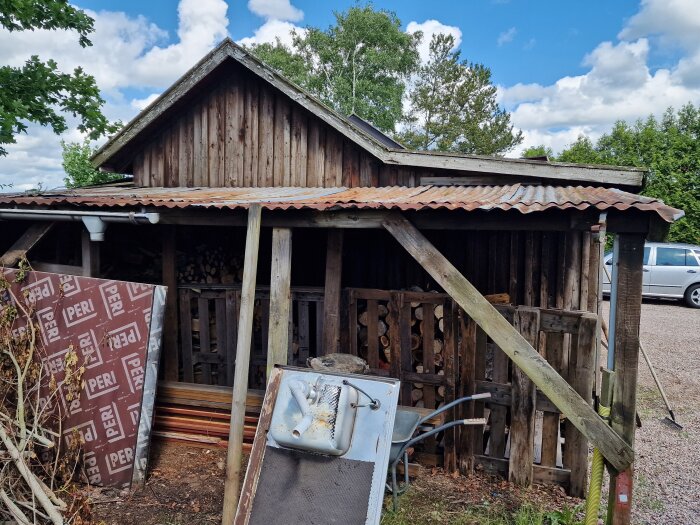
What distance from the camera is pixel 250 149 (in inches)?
277

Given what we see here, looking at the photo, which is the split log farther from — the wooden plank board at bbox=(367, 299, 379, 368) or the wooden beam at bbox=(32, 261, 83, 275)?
the wooden beam at bbox=(32, 261, 83, 275)

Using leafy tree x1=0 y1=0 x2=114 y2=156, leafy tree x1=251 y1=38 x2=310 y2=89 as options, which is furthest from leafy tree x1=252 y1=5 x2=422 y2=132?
leafy tree x1=0 y1=0 x2=114 y2=156

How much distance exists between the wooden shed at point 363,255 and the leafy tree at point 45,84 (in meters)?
4.56

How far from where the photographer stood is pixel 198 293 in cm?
571

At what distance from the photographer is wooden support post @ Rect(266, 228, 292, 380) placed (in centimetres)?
424

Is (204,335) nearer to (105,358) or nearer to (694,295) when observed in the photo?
(105,358)

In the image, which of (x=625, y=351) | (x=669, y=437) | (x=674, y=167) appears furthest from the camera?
(x=674, y=167)

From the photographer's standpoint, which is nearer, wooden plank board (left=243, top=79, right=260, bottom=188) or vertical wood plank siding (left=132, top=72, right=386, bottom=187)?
vertical wood plank siding (left=132, top=72, right=386, bottom=187)

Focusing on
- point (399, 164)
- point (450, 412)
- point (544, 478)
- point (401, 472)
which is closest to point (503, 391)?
point (450, 412)

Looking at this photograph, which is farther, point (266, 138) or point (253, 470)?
point (266, 138)

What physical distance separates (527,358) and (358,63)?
24.9m

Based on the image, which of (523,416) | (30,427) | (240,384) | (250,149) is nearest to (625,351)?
(523,416)

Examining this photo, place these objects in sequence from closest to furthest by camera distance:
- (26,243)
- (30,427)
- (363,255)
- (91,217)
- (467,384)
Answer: (30,427)
(467,384)
(91,217)
(26,243)
(363,255)

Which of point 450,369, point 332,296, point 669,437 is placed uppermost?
point 332,296
